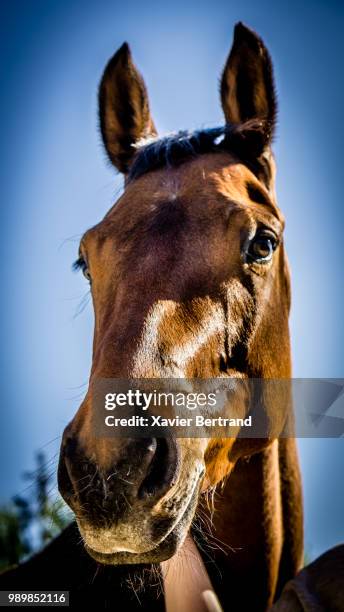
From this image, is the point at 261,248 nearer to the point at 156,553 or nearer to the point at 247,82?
the point at 247,82

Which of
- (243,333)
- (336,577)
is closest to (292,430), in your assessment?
(243,333)

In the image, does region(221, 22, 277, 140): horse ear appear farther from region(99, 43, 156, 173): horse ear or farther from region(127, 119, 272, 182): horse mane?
region(99, 43, 156, 173): horse ear

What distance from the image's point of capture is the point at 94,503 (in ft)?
6.04

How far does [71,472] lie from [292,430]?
1.91m

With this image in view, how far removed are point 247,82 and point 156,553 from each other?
3116mm

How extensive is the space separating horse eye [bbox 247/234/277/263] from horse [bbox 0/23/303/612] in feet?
0.03

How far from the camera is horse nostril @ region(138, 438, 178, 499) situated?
72.9 inches

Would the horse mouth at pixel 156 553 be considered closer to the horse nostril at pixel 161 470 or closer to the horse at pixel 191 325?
the horse at pixel 191 325

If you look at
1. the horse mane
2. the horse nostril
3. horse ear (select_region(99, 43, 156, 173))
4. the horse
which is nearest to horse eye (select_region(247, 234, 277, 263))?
the horse

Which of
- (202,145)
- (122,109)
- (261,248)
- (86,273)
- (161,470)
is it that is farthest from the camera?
(122,109)

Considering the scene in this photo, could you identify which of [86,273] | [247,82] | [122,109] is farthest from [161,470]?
[122,109]

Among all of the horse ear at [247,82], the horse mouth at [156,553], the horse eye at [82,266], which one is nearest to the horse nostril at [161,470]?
the horse mouth at [156,553]

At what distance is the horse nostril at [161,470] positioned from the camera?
1852 mm

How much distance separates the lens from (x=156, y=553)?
1.93 m
